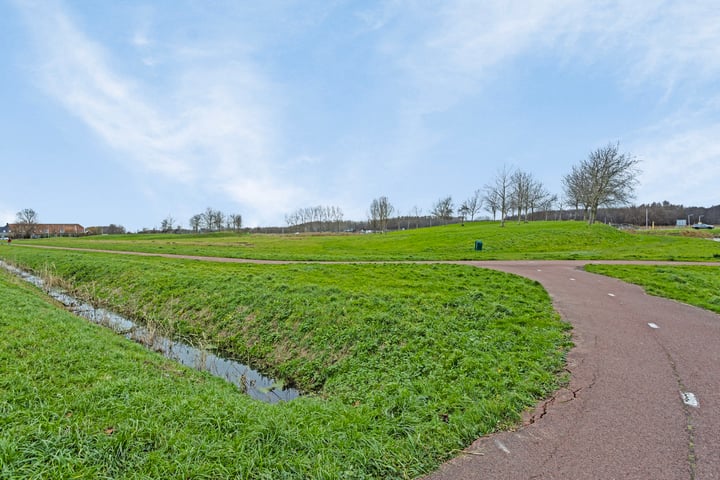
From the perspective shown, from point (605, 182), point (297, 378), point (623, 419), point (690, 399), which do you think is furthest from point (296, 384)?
point (605, 182)

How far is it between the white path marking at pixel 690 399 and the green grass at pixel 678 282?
252 inches

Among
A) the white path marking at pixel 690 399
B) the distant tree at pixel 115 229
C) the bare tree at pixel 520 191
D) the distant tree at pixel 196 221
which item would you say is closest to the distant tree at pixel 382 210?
the bare tree at pixel 520 191

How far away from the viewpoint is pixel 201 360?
328 inches

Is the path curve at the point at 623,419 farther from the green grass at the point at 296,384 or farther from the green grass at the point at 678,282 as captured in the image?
the green grass at the point at 678,282

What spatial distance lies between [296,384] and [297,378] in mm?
168

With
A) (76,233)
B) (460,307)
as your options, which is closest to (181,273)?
(460,307)

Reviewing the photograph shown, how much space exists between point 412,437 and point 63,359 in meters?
6.35

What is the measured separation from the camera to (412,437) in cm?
401

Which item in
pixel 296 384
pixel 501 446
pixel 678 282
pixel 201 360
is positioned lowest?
pixel 296 384

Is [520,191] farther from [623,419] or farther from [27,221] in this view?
[27,221]

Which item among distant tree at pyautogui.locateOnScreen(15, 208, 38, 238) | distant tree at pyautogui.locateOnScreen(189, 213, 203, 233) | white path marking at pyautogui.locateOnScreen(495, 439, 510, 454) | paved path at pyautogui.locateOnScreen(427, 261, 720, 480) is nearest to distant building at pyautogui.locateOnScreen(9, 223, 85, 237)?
distant tree at pyautogui.locateOnScreen(15, 208, 38, 238)

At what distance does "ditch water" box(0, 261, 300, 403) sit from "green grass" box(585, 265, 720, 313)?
11.2 metres

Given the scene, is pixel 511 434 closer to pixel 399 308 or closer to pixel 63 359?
pixel 399 308

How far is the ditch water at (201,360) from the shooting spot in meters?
7.27
